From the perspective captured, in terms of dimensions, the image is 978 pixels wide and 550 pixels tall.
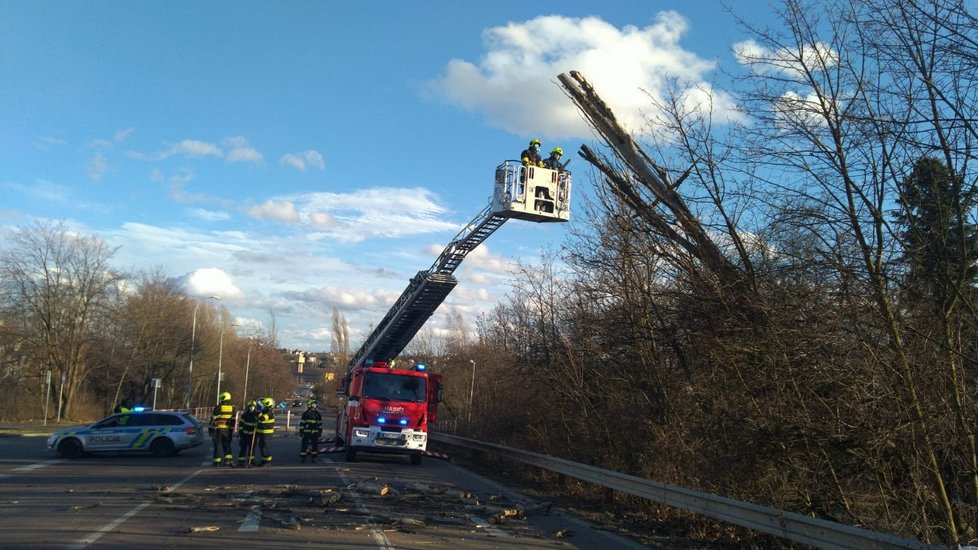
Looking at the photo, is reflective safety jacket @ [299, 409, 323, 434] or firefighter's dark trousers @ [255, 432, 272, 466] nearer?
firefighter's dark trousers @ [255, 432, 272, 466]

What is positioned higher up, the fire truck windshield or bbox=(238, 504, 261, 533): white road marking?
the fire truck windshield

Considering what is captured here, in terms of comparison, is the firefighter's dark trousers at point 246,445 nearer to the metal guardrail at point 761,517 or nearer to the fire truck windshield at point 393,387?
the fire truck windshield at point 393,387

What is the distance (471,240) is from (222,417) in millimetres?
7594

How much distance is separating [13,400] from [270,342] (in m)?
49.8

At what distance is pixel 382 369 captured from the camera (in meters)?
20.4

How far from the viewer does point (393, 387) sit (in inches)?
798

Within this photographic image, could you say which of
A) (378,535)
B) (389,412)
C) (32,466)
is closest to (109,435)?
(32,466)

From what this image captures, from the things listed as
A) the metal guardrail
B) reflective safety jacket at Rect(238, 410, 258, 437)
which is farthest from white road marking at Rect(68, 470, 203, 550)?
the metal guardrail

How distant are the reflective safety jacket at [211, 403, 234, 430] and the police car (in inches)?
112

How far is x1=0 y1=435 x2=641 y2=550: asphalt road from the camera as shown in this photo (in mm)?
8594

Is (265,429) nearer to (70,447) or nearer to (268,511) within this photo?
(70,447)

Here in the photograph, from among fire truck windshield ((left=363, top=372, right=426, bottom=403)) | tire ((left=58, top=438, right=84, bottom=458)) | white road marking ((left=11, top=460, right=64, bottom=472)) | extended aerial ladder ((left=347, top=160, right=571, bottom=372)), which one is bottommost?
white road marking ((left=11, top=460, right=64, bottom=472))

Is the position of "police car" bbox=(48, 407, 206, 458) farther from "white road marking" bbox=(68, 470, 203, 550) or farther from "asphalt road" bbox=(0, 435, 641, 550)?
"white road marking" bbox=(68, 470, 203, 550)

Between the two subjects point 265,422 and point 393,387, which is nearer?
point 265,422
